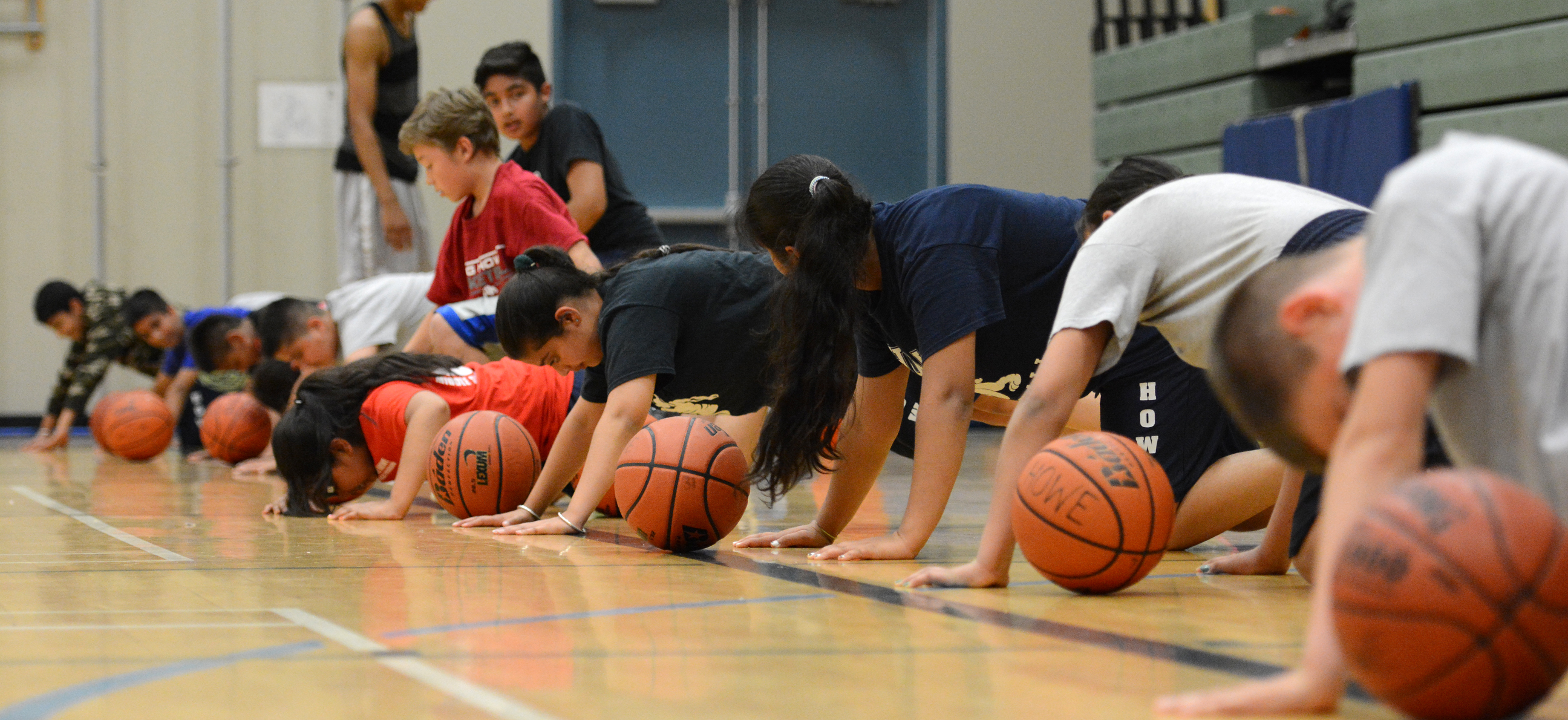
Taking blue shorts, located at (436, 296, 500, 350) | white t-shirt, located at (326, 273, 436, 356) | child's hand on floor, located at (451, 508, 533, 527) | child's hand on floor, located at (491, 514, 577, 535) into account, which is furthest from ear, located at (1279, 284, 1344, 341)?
white t-shirt, located at (326, 273, 436, 356)

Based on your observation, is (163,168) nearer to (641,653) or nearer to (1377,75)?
(1377,75)

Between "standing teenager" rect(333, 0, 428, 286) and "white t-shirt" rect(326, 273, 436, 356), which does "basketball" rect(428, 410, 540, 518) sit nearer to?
"white t-shirt" rect(326, 273, 436, 356)

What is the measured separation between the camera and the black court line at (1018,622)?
2000mm

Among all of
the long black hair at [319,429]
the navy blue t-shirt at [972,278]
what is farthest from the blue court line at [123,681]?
the long black hair at [319,429]

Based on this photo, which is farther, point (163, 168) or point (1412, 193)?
point (163, 168)

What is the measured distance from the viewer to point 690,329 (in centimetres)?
405

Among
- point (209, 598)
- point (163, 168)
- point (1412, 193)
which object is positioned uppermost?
point (163, 168)

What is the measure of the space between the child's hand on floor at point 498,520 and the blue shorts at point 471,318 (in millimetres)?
1493

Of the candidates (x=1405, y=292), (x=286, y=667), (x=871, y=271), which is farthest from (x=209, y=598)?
(x=1405, y=292)

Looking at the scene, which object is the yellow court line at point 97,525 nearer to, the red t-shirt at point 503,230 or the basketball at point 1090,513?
the red t-shirt at point 503,230

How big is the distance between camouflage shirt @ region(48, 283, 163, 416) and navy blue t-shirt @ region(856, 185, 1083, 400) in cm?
721

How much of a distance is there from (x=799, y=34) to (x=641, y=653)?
362 inches

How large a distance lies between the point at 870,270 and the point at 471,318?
2.72 m

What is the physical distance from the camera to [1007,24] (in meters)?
11.3
